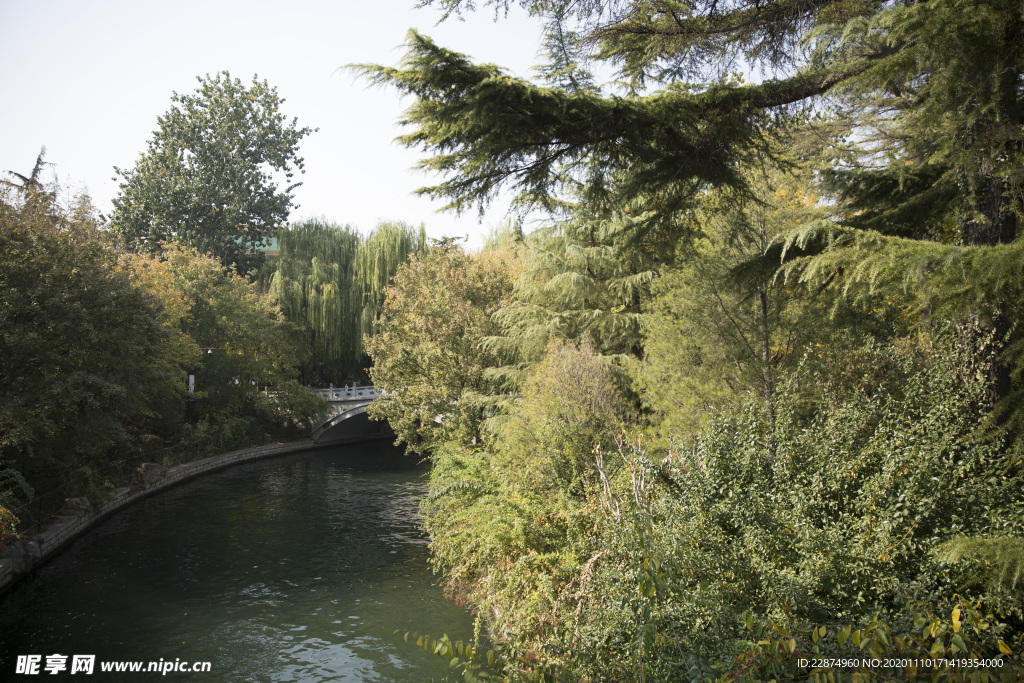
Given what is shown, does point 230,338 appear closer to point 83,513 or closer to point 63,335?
point 83,513

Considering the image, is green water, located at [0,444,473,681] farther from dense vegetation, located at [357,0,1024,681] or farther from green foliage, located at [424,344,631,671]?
dense vegetation, located at [357,0,1024,681]

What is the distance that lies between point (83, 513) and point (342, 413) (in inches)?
669

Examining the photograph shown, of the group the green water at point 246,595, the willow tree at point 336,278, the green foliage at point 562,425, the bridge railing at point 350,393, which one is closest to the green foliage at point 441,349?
the green water at point 246,595

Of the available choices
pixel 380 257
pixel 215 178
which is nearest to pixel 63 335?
pixel 380 257

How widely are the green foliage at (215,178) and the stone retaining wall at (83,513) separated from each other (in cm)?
1636

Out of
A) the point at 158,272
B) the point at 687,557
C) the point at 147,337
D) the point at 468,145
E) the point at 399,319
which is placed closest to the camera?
the point at 687,557

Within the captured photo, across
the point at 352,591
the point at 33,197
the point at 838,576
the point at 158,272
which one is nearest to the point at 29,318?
the point at 33,197

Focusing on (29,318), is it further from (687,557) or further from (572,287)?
(687,557)

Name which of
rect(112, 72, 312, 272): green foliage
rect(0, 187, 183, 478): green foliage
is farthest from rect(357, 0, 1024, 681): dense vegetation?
rect(112, 72, 312, 272): green foliage

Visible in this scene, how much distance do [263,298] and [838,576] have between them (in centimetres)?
3061

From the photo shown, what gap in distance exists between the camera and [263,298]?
3209 cm

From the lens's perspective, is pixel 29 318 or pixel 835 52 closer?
pixel 835 52

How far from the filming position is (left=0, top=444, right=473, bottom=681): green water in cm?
993

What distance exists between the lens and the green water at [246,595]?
9.93 meters
